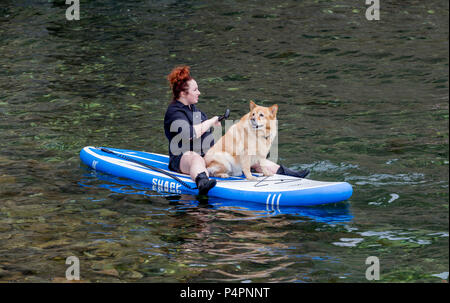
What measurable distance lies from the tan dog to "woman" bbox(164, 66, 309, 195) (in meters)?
0.21

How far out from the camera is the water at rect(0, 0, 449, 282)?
686 cm

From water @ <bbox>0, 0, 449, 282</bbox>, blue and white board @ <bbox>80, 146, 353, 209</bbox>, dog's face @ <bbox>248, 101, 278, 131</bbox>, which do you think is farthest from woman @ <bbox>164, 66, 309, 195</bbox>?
dog's face @ <bbox>248, 101, 278, 131</bbox>

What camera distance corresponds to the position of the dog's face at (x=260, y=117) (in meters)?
8.33

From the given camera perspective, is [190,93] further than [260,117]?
Yes

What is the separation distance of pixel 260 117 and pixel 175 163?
5.00 feet

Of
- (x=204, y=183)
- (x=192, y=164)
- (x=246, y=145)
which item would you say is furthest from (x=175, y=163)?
(x=246, y=145)

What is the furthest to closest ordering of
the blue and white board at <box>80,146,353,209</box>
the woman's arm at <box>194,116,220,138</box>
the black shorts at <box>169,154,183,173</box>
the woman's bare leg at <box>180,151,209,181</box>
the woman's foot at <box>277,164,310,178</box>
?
the black shorts at <box>169,154,183,173</box>
the woman's foot at <box>277,164,310,178</box>
the woman's bare leg at <box>180,151,209,181</box>
the woman's arm at <box>194,116,220,138</box>
the blue and white board at <box>80,146,353,209</box>

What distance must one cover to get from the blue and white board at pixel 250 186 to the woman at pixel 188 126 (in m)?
0.20

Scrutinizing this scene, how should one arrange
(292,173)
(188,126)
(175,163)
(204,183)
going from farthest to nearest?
(175,163) → (292,173) → (188,126) → (204,183)

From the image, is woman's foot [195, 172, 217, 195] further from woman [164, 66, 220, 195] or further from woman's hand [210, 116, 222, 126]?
woman's hand [210, 116, 222, 126]

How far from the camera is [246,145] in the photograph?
8.56m

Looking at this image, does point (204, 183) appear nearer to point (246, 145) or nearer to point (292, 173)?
point (246, 145)
